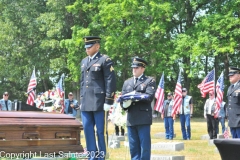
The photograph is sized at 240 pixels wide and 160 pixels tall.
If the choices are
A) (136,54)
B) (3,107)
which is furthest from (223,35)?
(3,107)

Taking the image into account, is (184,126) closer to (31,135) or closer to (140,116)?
(140,116)

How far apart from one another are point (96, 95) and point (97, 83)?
0.59 feet

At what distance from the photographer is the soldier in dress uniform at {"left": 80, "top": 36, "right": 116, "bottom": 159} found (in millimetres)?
7234

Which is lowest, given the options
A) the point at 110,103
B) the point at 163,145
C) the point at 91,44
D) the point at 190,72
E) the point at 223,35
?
the point at 163,145

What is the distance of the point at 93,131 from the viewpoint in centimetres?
729

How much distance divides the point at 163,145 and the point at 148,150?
4.90m

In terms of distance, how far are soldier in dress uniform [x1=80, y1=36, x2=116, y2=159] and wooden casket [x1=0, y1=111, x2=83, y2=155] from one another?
0.43m

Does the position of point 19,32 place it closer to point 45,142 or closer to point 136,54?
point 136,54

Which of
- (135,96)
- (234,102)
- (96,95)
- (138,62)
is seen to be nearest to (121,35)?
(234,102)

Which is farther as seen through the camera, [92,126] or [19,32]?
[19,32]

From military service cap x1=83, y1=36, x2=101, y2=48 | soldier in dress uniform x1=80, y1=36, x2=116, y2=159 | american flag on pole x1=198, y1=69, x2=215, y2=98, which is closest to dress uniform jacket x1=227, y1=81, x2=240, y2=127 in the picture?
soldier in dress uniform x1=80, y1=36, x2=116, y2=159

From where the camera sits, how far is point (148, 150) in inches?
284

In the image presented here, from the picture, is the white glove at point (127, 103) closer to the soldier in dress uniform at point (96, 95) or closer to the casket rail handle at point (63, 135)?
the soldier in dress uniform at point (96, 95)

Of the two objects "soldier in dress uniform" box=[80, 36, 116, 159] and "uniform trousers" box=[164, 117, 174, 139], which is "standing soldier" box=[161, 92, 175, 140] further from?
"soldier in dress uniform" box=[80, 36, 116, 159]
